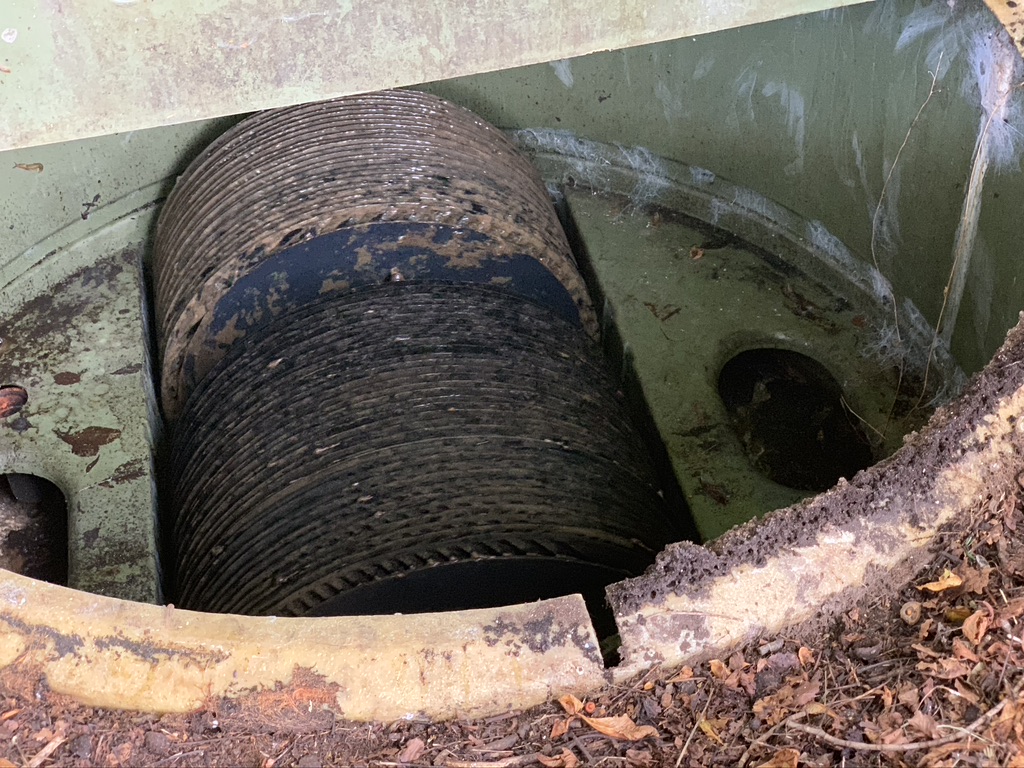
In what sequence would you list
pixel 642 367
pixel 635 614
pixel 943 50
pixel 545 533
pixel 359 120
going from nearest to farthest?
1. pixel 635 614
2. pixel 545 533
3. pixel 943 50
4. pixel 359 120
5. pixel 642 367

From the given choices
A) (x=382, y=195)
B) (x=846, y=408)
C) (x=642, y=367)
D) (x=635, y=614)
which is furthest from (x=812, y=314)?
(x=635, y=614)

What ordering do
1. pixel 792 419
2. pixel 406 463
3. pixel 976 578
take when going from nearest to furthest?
pixel 976 578 → pixel 406 463 → pixel 792 419

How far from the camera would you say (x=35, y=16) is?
1.67 metres

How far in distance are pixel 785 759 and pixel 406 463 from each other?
4.22 ft

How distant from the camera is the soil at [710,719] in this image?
149 cm

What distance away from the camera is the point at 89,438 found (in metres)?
3.21

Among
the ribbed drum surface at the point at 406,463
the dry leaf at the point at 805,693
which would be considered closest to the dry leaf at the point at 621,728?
the dry leaf at the point at 805,693

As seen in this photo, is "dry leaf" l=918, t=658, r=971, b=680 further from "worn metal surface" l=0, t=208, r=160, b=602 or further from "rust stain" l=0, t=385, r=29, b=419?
"rust stain" l=0, t=385, r=29, b=419

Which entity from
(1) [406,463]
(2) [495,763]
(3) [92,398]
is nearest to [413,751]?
(2) [495,763]

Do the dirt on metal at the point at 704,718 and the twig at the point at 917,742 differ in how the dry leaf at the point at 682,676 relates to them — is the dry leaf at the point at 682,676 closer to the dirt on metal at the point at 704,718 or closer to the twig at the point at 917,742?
the dirt on metal at the point at 704,718

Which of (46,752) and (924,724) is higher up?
(46,752)

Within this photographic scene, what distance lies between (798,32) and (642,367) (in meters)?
1.25

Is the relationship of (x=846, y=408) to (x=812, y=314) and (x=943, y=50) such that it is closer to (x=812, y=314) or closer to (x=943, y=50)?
(x=812, y=314)

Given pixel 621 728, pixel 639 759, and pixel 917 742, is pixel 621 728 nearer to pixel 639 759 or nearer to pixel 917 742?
pixel 639 759
